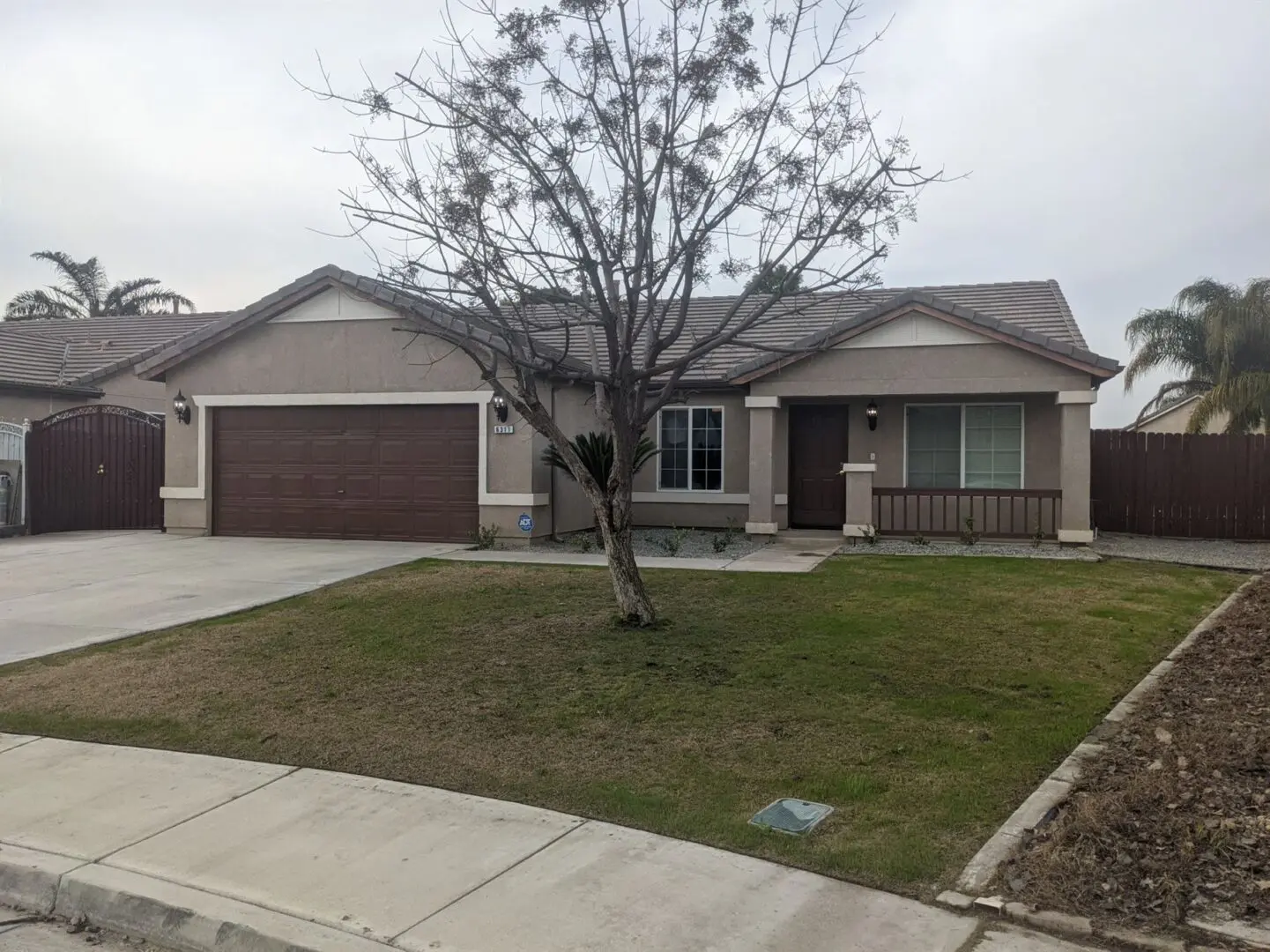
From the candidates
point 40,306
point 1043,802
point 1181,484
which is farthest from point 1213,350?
point 40,306

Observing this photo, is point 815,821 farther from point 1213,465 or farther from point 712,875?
point 1213,465

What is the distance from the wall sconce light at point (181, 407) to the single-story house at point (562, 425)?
0.33ft

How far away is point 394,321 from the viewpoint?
16.1m

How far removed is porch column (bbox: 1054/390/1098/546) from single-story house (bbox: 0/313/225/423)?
15087mm

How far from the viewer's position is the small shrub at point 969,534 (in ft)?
49.9

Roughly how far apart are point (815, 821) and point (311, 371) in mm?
13692

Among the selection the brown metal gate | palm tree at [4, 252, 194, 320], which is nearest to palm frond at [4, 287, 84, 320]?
palm tree at [4, 252, 194, 320]

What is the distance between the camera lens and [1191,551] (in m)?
14.9

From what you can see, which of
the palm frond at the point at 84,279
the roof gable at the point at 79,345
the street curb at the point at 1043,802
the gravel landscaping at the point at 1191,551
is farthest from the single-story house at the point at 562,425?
the palm frond at the point at 84,279

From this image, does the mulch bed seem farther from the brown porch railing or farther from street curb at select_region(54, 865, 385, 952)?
the brown porch railing

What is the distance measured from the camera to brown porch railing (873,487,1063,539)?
1570 centimetres

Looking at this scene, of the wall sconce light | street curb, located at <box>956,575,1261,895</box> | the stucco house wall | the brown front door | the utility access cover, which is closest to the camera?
street curb, located at <box>956,575,1261,895</box>

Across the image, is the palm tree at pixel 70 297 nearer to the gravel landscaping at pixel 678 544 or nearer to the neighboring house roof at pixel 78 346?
the neighboring house roof at pixel 78 346

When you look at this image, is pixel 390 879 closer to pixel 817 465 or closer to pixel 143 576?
pixel 143 576
